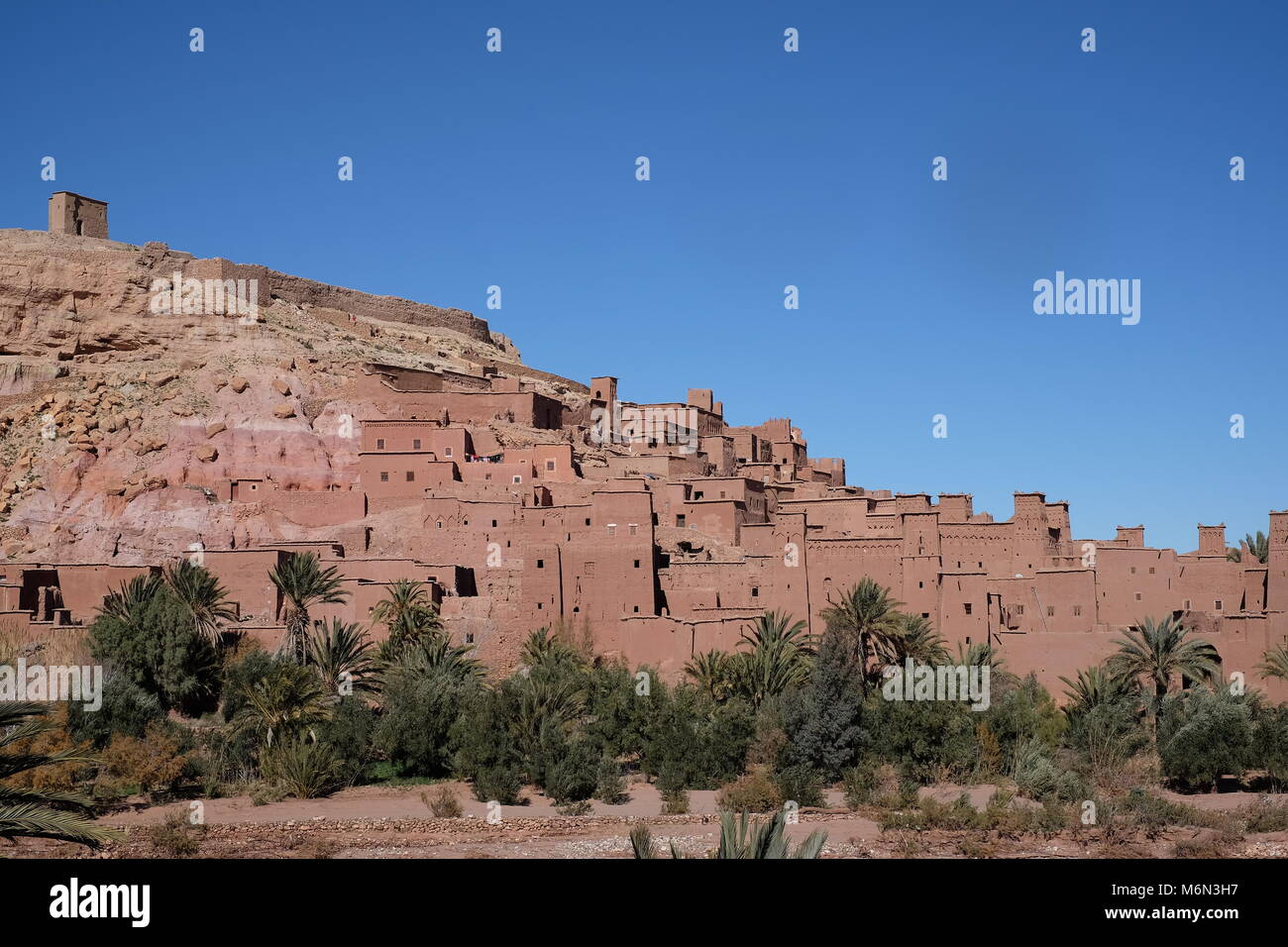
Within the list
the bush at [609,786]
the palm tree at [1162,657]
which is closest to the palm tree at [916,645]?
the palm tree at [1162,657]

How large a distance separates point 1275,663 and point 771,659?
1087cm

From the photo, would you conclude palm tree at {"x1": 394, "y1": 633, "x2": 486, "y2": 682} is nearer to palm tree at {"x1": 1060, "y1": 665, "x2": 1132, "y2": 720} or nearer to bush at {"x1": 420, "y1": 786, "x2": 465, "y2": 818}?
bush at {"x1": 420, "y1": 786, "x2": 465, "y2": 818}

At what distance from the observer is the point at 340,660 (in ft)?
115

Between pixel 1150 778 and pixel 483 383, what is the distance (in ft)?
101

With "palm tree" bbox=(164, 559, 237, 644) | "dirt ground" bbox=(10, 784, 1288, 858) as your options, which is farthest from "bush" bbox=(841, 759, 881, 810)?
"palm tree" bbox=(164, 559, 237, 644)

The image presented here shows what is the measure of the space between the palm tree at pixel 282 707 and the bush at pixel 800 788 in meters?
9.81

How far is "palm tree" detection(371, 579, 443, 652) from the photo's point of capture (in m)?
35.7

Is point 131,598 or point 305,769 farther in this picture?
point 131,598

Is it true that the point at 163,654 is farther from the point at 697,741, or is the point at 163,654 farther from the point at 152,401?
the point at 152,401

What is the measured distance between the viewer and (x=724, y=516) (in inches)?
1692

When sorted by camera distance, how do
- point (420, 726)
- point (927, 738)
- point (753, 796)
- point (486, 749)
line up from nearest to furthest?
point (753, 796) → point (486, 749) → point (927, 738) → point (420, 726)

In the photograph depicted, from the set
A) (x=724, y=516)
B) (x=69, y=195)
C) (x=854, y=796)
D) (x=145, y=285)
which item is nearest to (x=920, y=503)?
(x=724, y=516)

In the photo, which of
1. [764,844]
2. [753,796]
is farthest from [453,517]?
[764,844]
